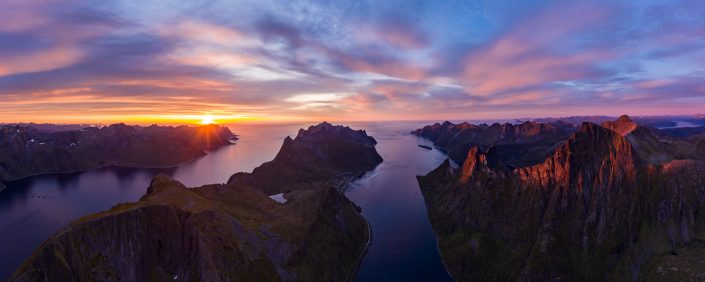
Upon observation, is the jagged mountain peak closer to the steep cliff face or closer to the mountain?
the mountain

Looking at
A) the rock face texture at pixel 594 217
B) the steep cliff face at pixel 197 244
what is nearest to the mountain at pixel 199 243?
the steep cliff face at pixel 197 244

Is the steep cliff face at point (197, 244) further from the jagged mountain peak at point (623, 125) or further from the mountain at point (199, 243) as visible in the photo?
the jagged mountain peak at point (623, 125)

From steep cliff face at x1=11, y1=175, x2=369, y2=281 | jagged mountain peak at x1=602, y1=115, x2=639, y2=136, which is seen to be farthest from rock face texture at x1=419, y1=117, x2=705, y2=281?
steep cliff face at x1=11, y1=175, x2=369, y2=281

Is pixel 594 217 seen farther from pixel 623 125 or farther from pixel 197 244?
pixel 197 244

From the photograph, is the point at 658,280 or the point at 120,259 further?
the point at 658,280

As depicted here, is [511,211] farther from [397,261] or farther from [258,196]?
[258,196]

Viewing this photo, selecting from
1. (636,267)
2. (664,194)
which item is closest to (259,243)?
(636,267)
